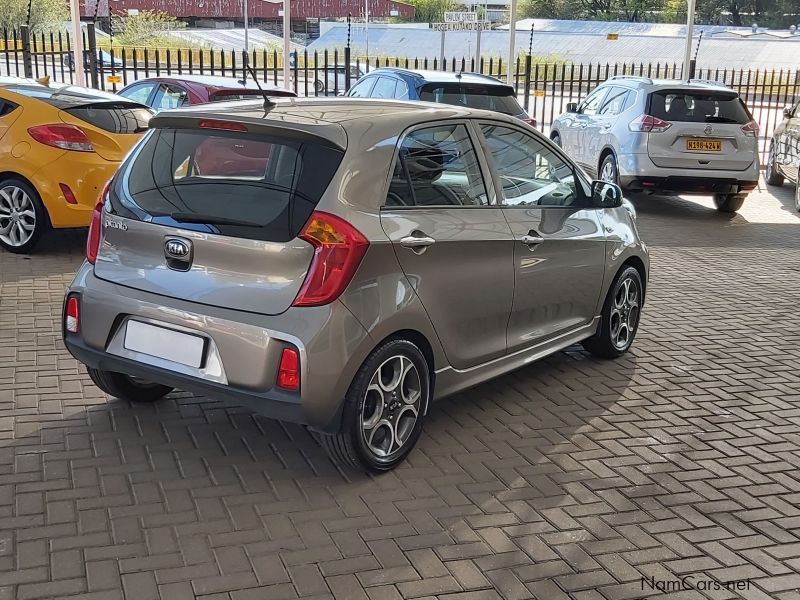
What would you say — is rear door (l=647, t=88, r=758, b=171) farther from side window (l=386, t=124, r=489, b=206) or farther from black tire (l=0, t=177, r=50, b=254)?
side window (l=386, t=124, r=489, b=206)

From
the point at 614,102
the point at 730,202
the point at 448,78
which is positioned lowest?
the point at 730,202

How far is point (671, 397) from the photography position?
18.8 feet

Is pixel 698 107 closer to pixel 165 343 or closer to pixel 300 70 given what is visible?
pixel 165 343

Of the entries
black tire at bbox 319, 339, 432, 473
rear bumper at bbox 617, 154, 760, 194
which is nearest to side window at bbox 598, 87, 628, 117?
rear bumper at bbox 617, 154, 760, 194

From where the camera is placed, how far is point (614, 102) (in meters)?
13.7

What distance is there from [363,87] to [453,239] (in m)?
9.36

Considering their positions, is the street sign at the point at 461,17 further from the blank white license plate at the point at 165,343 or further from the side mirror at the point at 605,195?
the blank white license plate at the point at 165,343

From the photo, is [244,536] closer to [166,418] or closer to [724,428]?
[166,418]

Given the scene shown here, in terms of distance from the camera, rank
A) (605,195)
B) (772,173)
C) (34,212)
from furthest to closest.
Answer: (772,173) < (34,212) < (605,195)

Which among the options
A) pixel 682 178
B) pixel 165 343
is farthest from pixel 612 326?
pixel 682 178

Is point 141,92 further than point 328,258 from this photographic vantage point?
Yes

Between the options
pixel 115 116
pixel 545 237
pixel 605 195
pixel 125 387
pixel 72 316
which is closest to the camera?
pixel 72 316

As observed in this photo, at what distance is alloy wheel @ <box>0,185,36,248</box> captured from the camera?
8492 millimetres

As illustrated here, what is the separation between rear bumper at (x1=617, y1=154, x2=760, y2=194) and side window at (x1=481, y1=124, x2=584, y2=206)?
7003 mm
